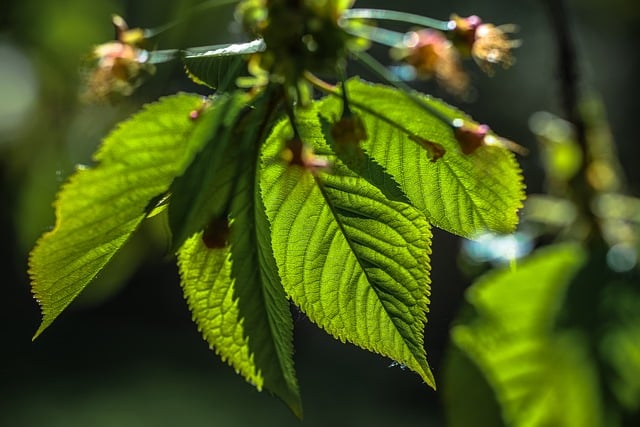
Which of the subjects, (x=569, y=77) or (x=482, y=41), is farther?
(x=569, y=77)

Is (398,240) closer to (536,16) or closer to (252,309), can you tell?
(252,309)

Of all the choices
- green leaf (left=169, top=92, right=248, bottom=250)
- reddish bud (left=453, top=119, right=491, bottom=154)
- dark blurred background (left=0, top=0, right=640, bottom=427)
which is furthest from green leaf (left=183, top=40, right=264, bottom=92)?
dark blurred background (left=0, top=0, right=640, bottom=427)

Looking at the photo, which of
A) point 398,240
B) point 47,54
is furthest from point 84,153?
point 398,240

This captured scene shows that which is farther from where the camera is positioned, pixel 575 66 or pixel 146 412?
pixel 146 412

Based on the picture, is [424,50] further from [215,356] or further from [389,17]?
[215,356]

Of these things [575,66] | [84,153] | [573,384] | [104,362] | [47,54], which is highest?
[104,362]

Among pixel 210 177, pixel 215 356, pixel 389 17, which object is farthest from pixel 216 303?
pixel 215 356
